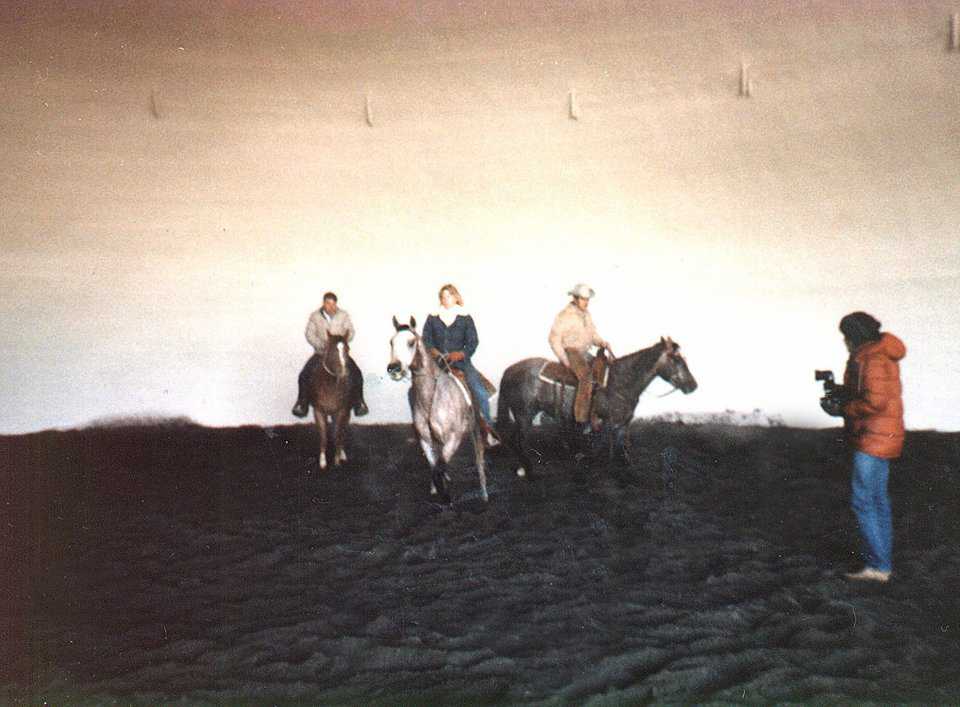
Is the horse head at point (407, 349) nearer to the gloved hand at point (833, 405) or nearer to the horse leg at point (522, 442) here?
the horse leg at point (522, 442)

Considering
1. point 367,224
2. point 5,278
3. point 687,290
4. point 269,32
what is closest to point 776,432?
point 687,290

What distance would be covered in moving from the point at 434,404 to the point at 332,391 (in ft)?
6.35

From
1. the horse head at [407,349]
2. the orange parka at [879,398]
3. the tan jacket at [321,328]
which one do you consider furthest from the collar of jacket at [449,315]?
the orange parka at [879,398]

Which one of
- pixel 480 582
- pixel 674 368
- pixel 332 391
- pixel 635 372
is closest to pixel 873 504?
pixel 480 582

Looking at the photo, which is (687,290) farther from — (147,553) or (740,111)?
(147,553)

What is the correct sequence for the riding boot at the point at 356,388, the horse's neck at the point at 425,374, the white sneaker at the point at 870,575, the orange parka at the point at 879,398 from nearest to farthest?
the orange parka at the point at 879,398
the white sneaker at the point at 870,575
the horse's neck at the point at 425,374
the riding boot at the point at 356,388

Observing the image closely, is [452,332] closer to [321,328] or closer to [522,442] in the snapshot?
[522,442]

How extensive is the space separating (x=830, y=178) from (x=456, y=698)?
19.3 feet

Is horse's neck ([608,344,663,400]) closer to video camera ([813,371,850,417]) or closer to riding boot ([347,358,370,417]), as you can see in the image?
video camera ([813,371,850,417])

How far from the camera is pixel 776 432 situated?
7973 millimetres

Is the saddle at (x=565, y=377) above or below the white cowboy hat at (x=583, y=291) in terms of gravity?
below

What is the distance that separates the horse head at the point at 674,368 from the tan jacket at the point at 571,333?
0.68 metres

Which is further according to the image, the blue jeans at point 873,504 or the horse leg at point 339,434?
the horse leg at point 339,434

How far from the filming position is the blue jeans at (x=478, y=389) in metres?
6.69
